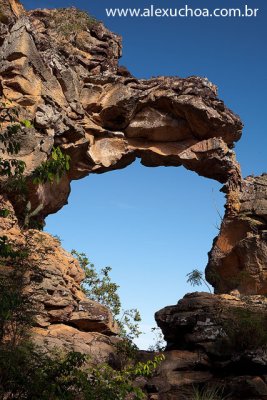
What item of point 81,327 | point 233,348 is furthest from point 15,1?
point 233,348

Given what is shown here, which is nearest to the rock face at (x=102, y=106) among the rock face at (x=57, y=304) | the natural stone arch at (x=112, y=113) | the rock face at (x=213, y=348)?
the natural stone arch at (x=112, y=113)

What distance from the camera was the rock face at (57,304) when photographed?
1311 cm

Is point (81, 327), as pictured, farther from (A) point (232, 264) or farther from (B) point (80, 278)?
(A) point (232, 264)

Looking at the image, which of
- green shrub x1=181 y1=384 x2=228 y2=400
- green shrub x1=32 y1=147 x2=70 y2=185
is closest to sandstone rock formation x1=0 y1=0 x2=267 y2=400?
green shrub x1=181 y1=384 x2=228 y2=400

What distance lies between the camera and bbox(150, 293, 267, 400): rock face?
12.1 meters

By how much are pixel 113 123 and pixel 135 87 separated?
6.02 feet

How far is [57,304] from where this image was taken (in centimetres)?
1395

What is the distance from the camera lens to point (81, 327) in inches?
568

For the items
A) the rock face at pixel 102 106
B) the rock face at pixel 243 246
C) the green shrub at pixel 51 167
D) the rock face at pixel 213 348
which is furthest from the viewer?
the rock face at pixel 243 246

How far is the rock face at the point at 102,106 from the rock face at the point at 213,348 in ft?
21.9

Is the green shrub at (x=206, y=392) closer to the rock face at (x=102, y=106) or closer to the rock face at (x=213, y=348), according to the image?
the rock face at (x=213, y=348)

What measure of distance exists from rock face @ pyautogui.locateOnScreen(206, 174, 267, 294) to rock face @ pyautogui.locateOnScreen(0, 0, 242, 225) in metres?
1.23

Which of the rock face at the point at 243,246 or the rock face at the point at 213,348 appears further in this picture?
the rock face at the point at 243,246

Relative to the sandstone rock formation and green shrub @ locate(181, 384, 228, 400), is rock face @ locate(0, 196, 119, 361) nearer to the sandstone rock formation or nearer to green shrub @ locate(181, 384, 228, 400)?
the sandstone rock formation
